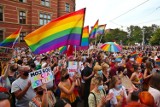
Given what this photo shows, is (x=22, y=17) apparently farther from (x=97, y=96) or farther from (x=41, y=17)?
(x=97, y=96)

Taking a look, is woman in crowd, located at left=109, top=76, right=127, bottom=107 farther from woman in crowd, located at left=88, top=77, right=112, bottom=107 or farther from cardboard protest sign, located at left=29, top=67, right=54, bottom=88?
cardboard protest sign, located at left=29, top=67, right=54, bottom=88

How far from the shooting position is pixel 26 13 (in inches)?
1302

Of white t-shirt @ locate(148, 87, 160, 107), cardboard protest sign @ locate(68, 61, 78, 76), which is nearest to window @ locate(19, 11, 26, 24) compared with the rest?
cardboard protest sign @ locate(68, 61, 78, 76)

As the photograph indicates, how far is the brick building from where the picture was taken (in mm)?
30203

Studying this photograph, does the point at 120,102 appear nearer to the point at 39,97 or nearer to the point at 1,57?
the point at 39,97

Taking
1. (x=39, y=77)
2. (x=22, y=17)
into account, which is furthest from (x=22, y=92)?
(x=22, y=17)

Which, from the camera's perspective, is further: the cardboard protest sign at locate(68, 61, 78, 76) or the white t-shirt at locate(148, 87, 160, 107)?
the cardboard protest sign at locate(68, 61, 78, 76)

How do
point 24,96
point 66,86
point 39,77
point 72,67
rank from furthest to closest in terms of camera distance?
point 72,67
point 66,86
point 24,96
point 39,77

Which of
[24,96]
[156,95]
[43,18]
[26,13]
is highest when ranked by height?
[26,13]

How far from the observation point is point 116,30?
90562 millimetres

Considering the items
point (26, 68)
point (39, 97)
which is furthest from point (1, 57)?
point (39, 97)

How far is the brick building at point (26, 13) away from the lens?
99.1 feet

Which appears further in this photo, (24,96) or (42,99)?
(24,96)

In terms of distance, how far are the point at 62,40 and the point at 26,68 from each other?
1622mm
